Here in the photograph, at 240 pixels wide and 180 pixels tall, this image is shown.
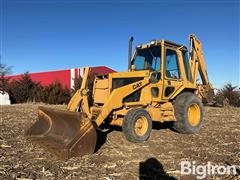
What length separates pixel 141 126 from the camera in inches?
313

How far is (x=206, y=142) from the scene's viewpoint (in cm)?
812

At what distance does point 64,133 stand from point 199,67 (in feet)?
20.3

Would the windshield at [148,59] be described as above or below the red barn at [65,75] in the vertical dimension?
below

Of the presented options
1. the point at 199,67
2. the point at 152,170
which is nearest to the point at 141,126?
the point at 152,170

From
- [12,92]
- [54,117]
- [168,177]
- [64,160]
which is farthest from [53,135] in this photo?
[12,92]

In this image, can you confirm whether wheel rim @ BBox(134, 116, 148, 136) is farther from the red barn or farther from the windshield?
the red barn

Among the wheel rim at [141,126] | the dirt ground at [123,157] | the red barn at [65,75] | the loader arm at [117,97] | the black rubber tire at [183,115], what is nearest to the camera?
the dirt ground at [123,157]

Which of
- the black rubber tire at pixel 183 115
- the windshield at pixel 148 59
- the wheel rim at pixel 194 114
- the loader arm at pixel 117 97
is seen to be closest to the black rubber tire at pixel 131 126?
the loader arm at pixel 117 97

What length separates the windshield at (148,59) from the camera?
30.3 ft

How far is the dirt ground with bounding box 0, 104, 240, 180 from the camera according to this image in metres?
5.32

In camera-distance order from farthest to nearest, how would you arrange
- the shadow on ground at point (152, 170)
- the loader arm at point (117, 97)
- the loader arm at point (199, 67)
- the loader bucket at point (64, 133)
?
the loader arm at point (199, 67) → the loader arm at point (117, 97) → the loader bucket at point (64, 133) → the shadow on ground at point (152, 170)

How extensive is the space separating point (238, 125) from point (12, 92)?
1916 cm

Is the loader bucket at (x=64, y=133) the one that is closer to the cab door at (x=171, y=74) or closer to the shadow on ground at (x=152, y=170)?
the shadow on ground at (x=152, y=170)

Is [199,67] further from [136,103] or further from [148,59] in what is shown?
[136,103]
